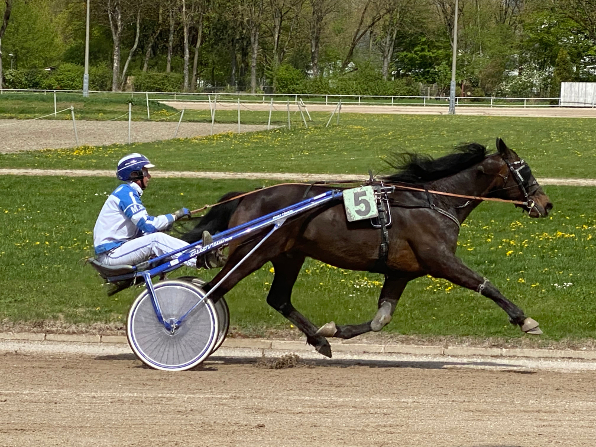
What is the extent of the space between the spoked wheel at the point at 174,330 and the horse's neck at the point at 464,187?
2292mm

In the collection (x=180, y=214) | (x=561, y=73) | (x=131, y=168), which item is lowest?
(x=180, y=214)

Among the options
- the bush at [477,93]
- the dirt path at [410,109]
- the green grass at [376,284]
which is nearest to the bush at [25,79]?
the dirt path at [410,109]

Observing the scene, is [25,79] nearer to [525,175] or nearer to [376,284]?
[376,284]

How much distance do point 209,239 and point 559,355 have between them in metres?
3.74

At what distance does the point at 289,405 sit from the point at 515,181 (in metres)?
3.18

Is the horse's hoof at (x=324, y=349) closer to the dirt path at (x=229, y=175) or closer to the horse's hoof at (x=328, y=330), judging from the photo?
the horse's hoof at (x=328, y=330)

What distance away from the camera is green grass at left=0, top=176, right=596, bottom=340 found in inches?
400

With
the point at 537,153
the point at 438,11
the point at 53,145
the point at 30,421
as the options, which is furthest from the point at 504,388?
the point at 438,11

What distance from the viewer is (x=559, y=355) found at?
9.26m

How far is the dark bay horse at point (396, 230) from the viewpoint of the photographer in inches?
313

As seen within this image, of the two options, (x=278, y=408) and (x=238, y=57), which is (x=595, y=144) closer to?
(x=278, y=408)

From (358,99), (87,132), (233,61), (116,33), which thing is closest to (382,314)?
(87,132)

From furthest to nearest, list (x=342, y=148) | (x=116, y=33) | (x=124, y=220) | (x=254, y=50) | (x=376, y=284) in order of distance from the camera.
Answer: (x=254, y=50) → (x=116, y=33) → (x=342, y=148) → (x=376, y=284) → (x=124, y=220)

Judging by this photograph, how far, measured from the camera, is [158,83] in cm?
6712
